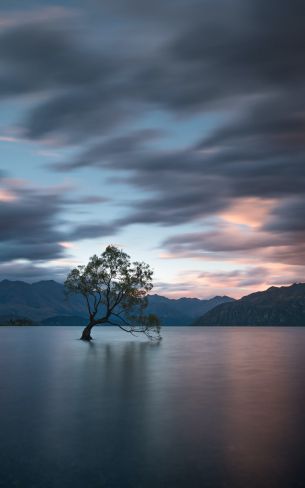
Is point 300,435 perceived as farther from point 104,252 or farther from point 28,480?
point 104,252

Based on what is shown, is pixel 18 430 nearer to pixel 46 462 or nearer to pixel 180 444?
pixel 46 462

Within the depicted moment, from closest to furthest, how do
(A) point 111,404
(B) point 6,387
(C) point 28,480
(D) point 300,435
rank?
(C) point 28,480, (D) point 300,435, (A) point 111,404, (B) point 6,387

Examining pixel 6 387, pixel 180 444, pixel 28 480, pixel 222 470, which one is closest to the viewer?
pixel 28 480

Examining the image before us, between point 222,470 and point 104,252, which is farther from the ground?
point 104,252

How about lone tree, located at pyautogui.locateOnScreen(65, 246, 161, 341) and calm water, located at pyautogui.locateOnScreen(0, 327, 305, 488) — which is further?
lone tree, located at pyautogui.locateOnScreen(65, 246, 161, 341)

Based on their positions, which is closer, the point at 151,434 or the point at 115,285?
the point at 151,434

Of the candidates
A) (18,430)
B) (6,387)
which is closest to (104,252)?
(6,387)

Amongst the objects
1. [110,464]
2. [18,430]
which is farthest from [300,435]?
[18,430]

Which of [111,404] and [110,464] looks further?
[111,404]

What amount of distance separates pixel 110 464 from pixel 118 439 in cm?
436

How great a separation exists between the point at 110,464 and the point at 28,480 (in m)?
3.47

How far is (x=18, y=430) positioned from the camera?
25.4 m

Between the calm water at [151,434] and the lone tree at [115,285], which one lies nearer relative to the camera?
the calm water at [151,434]

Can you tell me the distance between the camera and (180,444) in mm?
22766
